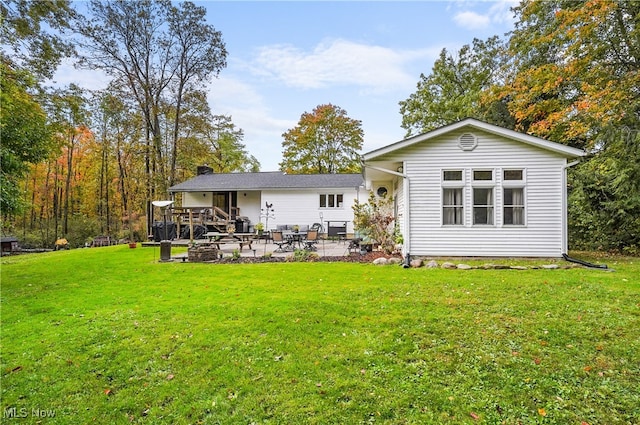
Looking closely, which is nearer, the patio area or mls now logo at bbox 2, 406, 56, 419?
mls now logo at bbox 2, 406, 56, 419

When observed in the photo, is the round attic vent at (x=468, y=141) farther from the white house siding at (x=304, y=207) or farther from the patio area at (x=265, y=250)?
the white house siding at (x=304, y=207)

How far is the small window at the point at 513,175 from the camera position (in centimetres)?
895

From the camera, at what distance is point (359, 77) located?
19000 millimetres

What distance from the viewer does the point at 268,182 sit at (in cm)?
2044

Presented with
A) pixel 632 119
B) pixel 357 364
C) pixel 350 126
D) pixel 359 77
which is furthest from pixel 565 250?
pixel 350 126

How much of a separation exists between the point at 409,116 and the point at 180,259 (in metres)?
21.7

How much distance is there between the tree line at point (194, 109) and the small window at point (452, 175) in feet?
14.4

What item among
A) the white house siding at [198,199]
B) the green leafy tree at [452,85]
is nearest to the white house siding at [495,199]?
the green leafy tree at [452,85]

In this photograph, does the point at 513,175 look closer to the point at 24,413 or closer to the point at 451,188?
the point at 451,188

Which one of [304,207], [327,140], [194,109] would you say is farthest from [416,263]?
[327,140]

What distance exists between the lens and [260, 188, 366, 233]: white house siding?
19.5 metres

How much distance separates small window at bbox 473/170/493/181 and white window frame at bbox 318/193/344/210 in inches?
430

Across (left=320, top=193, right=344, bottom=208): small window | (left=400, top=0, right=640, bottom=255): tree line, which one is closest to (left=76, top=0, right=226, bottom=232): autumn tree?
(left=320, top=193, right=344, bottom=208): small window

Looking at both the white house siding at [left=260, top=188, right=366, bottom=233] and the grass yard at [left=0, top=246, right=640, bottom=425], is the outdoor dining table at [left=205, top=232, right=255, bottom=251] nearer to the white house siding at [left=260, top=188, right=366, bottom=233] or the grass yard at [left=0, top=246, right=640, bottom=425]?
the white house siding at [left=260, top=188, right=366, bottom=233]
